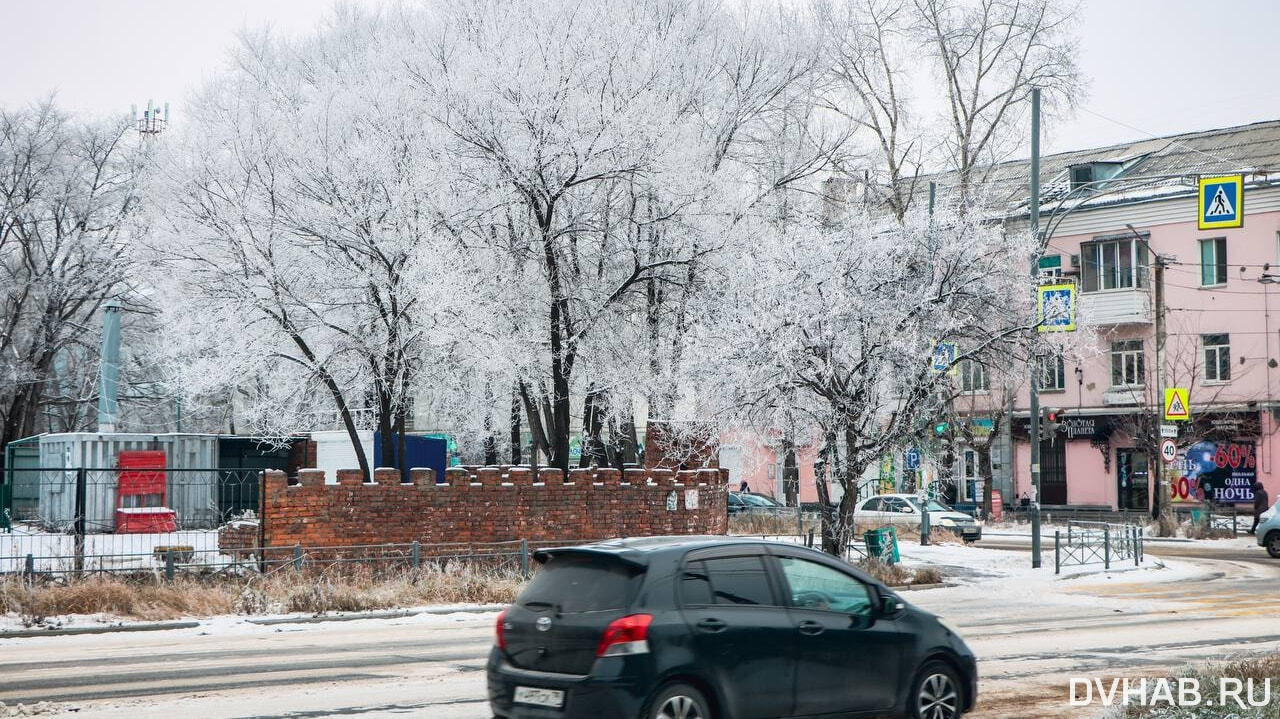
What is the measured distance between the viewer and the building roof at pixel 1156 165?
4872cm

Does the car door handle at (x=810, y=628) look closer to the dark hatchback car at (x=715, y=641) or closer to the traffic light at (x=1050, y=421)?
the dark hatchback car at (x=715, y=641)

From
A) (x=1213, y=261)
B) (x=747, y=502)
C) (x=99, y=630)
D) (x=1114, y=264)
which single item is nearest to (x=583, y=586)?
(x=99, y=630)

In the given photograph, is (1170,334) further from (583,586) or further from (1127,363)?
(583,586)

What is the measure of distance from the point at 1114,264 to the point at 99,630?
42.0 meters

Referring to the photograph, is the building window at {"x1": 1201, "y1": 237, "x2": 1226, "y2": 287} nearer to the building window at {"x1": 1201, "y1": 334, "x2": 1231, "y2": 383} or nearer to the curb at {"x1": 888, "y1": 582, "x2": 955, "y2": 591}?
the building window at {"x1": 1201, "y1": 334, "x2": 1231, "y2": 383}

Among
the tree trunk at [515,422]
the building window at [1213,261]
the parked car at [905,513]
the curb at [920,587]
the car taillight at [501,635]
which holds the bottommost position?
the curb at [920,587]

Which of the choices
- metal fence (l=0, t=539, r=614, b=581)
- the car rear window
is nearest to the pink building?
metal fence (l=0, t=539, r=614, b=581)

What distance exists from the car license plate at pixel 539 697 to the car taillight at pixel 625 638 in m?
0.40

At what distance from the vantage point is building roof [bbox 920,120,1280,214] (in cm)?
4872

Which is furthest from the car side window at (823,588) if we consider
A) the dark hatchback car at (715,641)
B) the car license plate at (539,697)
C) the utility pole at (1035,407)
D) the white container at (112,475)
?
the white container at (112,475)

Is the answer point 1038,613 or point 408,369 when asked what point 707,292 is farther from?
point 1038,613

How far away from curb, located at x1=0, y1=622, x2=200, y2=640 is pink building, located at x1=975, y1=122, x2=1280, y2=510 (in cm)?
3445

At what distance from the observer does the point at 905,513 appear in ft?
137

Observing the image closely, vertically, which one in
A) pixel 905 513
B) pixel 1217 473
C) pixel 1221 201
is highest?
pixel 1221 201
